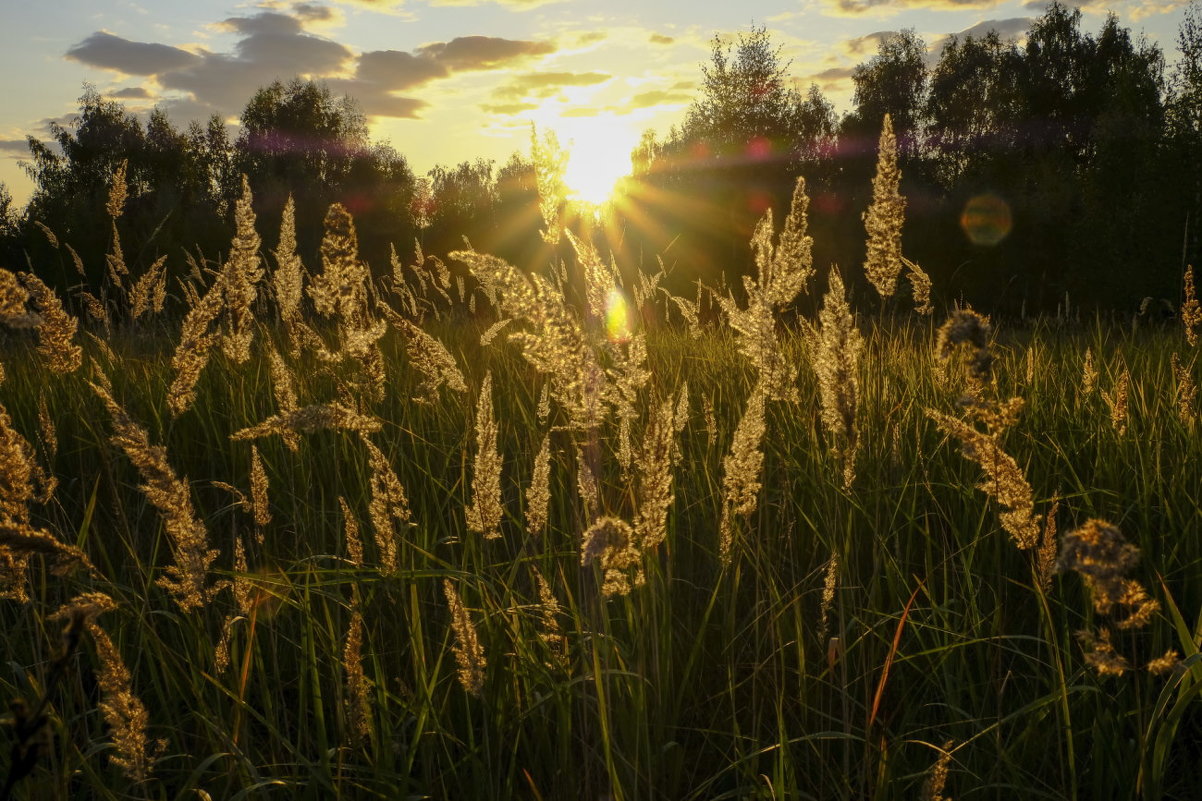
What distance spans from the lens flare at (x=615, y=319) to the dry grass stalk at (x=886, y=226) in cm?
61

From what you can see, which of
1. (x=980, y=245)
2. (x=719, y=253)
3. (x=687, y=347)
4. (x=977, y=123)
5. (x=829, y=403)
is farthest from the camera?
(x=977, y=123)

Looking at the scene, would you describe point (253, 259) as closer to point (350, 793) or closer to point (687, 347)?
point (350, 793)

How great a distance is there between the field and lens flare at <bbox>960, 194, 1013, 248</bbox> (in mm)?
26148

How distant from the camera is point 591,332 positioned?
5.23 feet

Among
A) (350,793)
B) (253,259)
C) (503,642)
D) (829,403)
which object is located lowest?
(350,793)

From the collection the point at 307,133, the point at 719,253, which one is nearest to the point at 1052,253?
the point at 719,253

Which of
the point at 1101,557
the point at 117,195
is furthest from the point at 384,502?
the point at 117,195

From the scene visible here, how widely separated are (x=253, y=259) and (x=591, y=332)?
1.50m

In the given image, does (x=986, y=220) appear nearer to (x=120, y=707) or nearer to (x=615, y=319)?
(x=615, y=319)

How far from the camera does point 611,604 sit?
2596 millimetres

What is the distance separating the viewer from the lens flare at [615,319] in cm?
190

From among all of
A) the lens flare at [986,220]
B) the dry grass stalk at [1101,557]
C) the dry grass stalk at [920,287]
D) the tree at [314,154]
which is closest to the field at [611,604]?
the dry grass stalk at [1101,557]

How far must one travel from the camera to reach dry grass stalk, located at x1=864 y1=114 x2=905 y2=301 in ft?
6.80

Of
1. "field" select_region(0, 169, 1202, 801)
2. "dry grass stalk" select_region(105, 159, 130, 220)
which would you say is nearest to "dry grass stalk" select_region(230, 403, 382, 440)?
"field" select_region(0, 169, 1202, 801)
